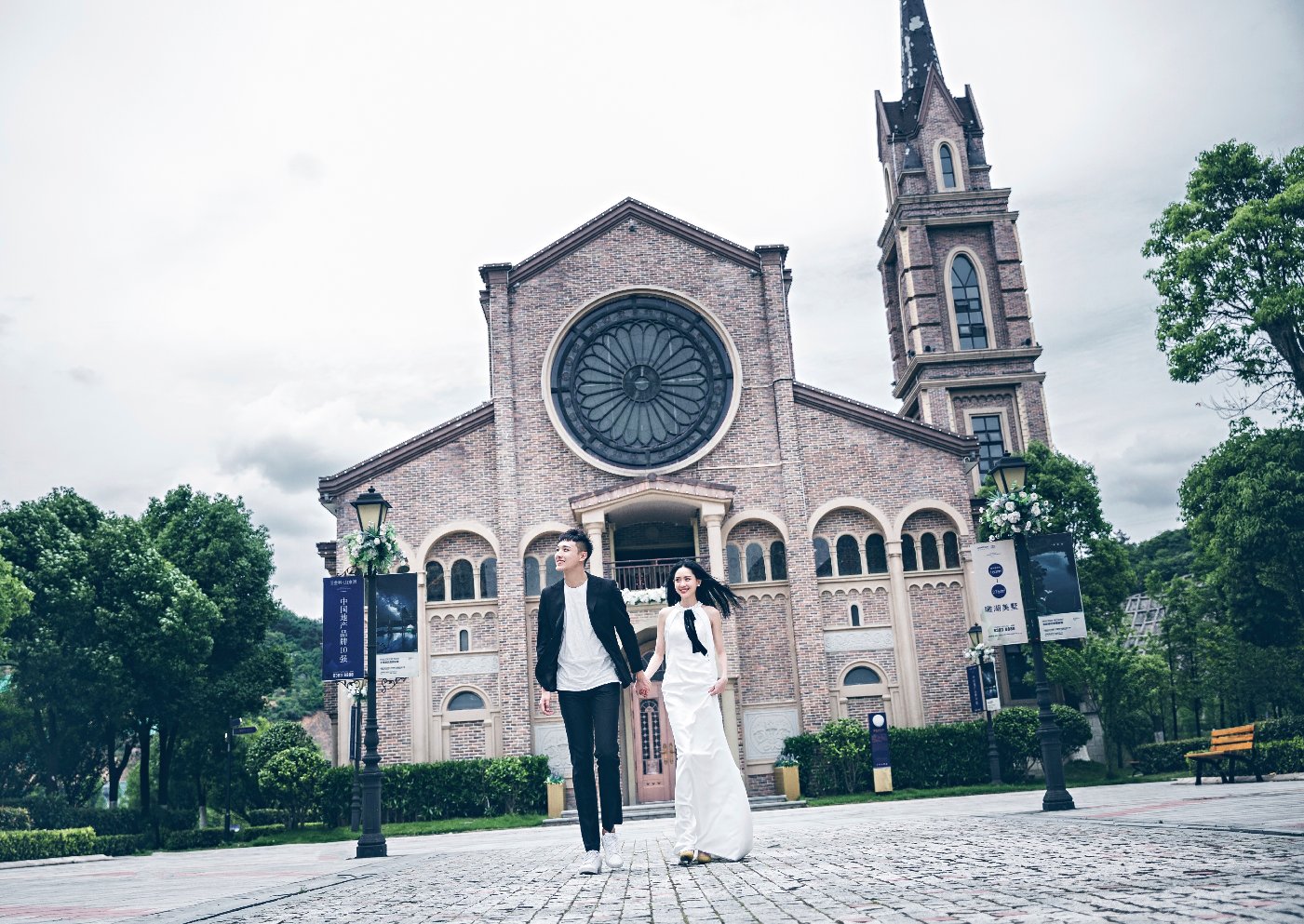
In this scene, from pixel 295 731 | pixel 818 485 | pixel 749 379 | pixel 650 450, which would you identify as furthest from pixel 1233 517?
pixel 295 731

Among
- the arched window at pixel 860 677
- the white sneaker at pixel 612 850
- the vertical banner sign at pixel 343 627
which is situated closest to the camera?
the white sneaker at pixel 612 850

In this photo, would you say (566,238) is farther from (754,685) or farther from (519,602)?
(754,685)

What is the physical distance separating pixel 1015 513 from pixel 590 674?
10.9m

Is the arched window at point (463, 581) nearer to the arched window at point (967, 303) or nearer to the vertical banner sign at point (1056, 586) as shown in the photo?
the vertical banner sign at point (1056, 586)

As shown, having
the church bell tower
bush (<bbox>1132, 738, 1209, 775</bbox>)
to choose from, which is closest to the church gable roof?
the church bell tower

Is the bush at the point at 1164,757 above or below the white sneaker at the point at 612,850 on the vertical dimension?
below

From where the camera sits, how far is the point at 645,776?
90.7ft

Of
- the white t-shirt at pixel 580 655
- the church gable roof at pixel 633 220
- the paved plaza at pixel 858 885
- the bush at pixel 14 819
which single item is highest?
the church gable roof at pixel 633 220

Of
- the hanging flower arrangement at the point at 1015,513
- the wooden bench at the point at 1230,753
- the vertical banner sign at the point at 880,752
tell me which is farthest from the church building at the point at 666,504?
the hanging flower arrangement at the point at 1015,513

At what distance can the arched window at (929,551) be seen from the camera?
28766mm

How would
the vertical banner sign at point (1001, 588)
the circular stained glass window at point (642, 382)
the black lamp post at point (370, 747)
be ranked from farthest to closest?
the circular stained glass window at point (642, 382), the vertical banner sign at point (1001, 588), the black lamp post at point (370, 747)

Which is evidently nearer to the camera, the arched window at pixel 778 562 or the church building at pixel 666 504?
the church building at pixel 666 504

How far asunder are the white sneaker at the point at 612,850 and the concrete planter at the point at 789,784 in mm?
19294

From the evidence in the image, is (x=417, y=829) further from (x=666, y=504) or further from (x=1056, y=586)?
(x=1056, y=586)
